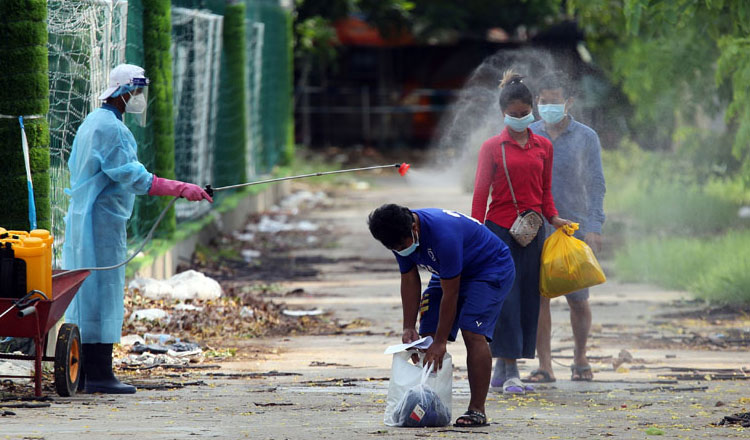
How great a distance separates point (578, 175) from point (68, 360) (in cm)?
346

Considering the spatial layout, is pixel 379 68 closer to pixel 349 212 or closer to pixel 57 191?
pixel 349 212

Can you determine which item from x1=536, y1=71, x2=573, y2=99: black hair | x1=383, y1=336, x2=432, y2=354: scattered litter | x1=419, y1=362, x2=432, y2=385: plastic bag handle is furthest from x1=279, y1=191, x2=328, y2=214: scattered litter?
x1=419, y1=362, x2=432, y2=385: plastic bag handle

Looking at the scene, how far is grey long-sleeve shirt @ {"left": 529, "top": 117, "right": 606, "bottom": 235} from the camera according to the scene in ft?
26.5

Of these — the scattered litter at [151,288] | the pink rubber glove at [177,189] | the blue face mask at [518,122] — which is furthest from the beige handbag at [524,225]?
the scattered litter at [151,288]

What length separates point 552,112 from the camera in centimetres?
802

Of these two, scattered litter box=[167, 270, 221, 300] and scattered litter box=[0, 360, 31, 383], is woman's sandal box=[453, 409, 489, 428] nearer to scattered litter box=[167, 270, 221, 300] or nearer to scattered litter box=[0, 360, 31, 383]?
scattered litter box=[0, 360, 31, 383]

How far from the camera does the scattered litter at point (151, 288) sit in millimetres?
10211

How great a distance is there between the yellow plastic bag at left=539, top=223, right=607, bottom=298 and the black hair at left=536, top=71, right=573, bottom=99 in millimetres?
1009

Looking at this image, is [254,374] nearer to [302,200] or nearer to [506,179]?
[506,179]

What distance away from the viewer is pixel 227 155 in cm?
1655

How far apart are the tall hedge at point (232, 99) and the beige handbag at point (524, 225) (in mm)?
8837

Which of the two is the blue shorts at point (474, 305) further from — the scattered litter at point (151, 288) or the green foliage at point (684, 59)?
the green foliage at point (684, 59)

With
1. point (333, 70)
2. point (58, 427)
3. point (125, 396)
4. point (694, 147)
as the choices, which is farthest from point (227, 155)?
point (333, 70)

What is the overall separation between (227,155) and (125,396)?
9685mm
